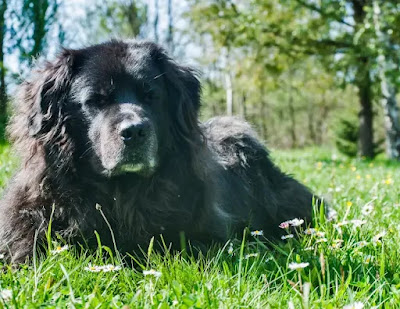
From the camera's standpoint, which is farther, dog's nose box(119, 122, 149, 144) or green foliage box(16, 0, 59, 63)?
green foliage box(16, 0, 59, 63)

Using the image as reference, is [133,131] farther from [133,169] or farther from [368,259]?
[368,259]

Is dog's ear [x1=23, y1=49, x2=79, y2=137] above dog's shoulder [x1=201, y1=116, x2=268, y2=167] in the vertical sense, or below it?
above

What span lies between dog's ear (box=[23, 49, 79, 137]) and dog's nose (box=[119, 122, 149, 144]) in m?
0.58

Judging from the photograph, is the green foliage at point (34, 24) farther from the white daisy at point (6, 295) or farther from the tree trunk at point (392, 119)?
the tree trunk at point (392, 119)

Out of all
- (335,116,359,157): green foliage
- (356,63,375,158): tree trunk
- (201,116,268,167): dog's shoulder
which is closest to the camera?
(201,116,268,167): dog's shoulder

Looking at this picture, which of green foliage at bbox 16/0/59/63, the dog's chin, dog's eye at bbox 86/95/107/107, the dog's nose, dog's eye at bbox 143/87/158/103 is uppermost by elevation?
green foliage at bbox 16/0/59/63

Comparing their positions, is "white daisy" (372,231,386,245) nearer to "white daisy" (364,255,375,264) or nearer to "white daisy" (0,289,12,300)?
"white daisy" (364,255,375,264)

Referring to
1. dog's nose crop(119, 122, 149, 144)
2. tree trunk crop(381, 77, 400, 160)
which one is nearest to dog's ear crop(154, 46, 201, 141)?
dog's nose crop(119, 122, 149, 144)

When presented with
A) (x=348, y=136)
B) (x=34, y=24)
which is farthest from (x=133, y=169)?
(x=348, y=136)

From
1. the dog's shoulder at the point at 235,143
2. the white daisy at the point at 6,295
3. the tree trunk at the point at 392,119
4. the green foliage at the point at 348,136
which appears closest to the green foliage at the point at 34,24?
the dog's shoulder at the point at 235,143

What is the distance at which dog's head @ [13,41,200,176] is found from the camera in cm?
300

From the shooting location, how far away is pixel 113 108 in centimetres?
309

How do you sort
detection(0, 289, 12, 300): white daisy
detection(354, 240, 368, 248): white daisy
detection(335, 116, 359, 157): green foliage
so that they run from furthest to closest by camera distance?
detection(335, 116, 359, 157): green foliage, detection(354, 240, 368, 248): white daisy, detection(0, 289, 12, 300): white daisy

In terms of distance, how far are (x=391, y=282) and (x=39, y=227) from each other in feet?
6.89
